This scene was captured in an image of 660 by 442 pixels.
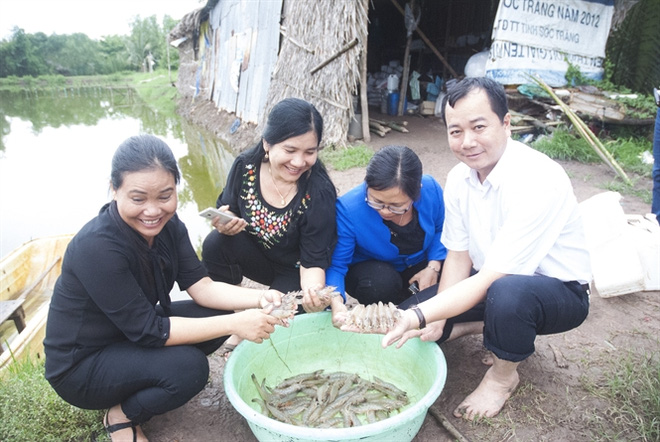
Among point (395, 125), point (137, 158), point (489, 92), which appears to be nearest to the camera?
point (137, 158)


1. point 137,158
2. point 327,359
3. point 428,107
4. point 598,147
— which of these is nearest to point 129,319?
point 137,158

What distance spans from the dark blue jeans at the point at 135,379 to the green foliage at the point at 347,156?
232 inches

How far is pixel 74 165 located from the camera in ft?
37.6

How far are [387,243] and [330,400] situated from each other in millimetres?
1050

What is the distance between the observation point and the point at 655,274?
146 inches

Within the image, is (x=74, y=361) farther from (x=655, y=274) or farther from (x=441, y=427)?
(x=655, y=274)

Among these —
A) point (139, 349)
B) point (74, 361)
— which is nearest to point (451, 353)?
point (139, 349)

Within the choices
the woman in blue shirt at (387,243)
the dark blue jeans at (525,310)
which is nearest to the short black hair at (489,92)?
the woman in blue shirt at (387,243)

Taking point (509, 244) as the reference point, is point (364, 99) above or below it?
above

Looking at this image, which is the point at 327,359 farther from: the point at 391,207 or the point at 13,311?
the point at 13,311

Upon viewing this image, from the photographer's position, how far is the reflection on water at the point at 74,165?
7.78m

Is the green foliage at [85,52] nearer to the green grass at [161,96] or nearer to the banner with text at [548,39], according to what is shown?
the green grass at [161,96]

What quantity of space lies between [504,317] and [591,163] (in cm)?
662

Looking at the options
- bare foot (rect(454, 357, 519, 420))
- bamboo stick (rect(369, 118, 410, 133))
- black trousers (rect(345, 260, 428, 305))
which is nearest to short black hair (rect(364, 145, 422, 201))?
black trousers (rect(345, 260, 428, 305))
